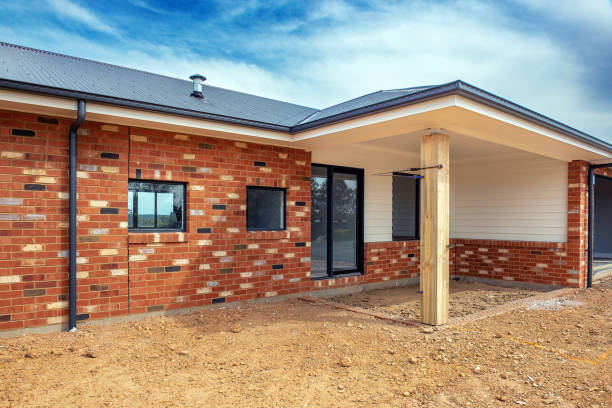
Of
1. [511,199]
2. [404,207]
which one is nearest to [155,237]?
[404,207]

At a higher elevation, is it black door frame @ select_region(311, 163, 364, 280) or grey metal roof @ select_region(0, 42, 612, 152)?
grey metal roof @ select_region(0, 42, 612, 152)

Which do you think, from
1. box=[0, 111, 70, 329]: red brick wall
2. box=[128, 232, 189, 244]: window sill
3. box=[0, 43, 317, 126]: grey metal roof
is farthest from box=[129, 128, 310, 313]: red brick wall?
box=[0, 111, 70, 329]: red brick wall

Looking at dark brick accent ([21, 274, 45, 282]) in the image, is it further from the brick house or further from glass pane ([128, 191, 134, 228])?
glass pane ([128, 191, 134, 228])

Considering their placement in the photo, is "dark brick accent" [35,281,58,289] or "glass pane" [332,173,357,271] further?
"glass pane" [332,173,357,271]

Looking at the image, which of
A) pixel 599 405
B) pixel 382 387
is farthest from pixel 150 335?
pixel 599 405

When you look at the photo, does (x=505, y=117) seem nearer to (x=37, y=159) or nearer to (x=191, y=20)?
(x=37, y=159)

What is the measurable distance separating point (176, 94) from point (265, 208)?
92.6 inches

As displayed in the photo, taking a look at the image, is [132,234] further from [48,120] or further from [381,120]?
[381,120]

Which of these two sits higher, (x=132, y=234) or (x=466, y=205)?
(x=466, y=205)

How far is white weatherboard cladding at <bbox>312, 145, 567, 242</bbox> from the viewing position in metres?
7.98

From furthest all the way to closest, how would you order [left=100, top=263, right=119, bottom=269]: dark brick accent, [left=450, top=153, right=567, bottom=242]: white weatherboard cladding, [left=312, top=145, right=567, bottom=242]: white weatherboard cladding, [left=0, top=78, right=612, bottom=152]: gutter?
1. [left=450, top=153, right=567, bottom=242]: white weatherboard cladding
2. [left=312, top=145, right=567, bottom=242]: white weatherboard cladding
3. [left=100, top=263, right=119, bottom=269]: dark brick accent
4. [left=0, top=78, right=612, bottom=152]: gutter

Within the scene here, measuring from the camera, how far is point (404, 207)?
348 inches

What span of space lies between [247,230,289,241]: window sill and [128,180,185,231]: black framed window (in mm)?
1119

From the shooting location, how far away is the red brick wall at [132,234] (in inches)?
175
